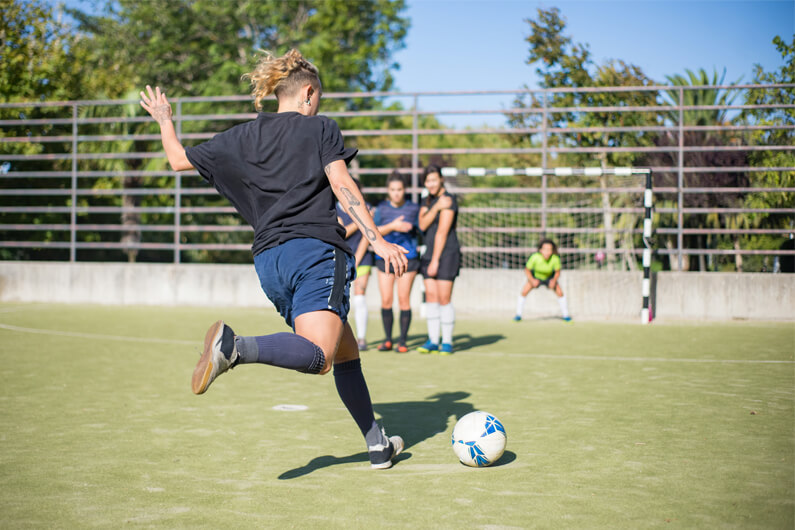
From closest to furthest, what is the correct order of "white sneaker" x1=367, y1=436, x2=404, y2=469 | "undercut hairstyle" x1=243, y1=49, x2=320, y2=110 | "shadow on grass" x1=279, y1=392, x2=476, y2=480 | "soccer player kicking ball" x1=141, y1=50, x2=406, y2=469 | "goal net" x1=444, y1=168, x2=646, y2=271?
"soccer player kicking ball" x1=141, y1=50, x2=406, y2=469
"undercut hairstyle" x1=243, y1=49, x2=320, y2=110
"white sneaker" x1=367, y1=436, x2=404, y2=469
"shadow on grass" x1=279, y1=392, x2=476, y2=480
"goal net" x1=444, y1=168, x2=646, y2=271

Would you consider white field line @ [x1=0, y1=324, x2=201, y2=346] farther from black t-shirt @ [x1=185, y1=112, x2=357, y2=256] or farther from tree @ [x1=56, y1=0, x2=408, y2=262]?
tree @ [x1=56, y1=0, x2=408, y2=262]

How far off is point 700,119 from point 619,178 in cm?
284

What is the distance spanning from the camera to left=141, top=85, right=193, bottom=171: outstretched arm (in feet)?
13.3

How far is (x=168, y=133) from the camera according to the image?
4.14 meters

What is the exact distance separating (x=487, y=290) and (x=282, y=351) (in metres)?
10.9

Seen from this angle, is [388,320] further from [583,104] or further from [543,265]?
[583,104]

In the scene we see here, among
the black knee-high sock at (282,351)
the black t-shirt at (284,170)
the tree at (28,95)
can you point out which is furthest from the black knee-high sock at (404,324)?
the tree at (28,95)

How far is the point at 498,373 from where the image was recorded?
7855mm

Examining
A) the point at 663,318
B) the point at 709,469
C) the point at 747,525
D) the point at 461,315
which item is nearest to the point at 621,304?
the point at 663,318

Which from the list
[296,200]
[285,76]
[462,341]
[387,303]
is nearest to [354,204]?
[296,200]

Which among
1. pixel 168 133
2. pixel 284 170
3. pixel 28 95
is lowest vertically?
pixel 284 170

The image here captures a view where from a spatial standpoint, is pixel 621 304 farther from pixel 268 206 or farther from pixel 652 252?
pixel 268 206

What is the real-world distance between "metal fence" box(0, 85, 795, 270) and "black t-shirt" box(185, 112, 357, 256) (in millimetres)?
8008

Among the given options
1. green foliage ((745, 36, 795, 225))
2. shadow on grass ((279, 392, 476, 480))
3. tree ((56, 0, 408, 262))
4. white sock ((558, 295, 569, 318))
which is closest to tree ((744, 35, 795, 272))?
green foliage ((745, 36, 795, 225))
